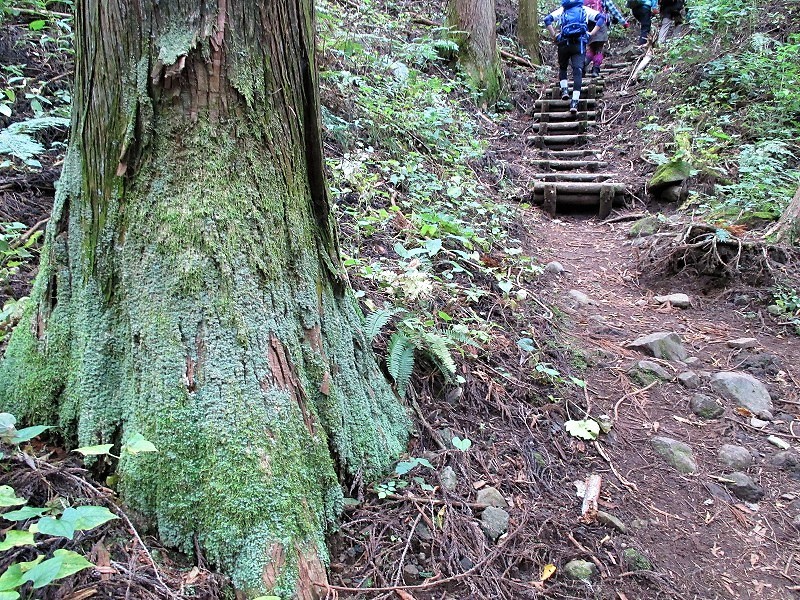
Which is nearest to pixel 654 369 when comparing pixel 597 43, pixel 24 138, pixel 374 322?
pixel 374 322

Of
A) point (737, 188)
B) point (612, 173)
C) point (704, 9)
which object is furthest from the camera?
point (704, 9)

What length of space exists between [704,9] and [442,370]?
1284cm

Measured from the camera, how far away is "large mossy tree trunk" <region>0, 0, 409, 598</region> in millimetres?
1857

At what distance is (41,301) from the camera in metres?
2.18

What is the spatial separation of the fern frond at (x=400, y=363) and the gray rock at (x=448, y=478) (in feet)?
1.52

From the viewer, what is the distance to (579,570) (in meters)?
2.27

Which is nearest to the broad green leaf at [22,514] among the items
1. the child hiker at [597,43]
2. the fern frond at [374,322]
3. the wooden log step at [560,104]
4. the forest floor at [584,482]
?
the forest floor at [584,482]

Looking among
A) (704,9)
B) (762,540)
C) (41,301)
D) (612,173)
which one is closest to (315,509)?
(41,301)

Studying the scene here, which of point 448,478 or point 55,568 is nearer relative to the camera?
point 55,568

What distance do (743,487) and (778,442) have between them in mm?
661

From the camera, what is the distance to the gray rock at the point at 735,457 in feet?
10.7

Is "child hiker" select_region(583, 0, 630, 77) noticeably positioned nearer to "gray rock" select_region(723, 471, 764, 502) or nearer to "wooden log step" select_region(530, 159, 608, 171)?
"wooden log step" select_region(530, 159, 608, 171)

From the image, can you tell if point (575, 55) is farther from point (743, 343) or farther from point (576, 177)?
point (743, 343)

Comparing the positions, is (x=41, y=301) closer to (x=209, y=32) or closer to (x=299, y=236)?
(x=299, y=236)
